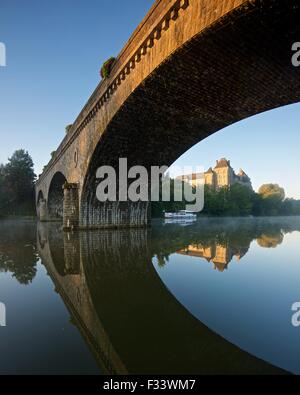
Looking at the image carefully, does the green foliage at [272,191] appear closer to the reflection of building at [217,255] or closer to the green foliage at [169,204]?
the green foliage at [169,204]

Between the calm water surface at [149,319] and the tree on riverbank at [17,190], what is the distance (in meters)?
56.0

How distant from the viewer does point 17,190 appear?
5662 centimetres

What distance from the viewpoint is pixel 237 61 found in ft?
24.7

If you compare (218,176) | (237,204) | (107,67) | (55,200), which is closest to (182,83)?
(107,67)

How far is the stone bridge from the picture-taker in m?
6.12

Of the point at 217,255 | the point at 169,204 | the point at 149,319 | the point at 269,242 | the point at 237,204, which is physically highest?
the point at 169,204

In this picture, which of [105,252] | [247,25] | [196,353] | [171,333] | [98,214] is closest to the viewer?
[196,353]

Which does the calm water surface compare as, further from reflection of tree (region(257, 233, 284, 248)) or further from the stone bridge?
the stone bridge

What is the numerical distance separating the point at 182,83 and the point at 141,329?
8292 millimetres

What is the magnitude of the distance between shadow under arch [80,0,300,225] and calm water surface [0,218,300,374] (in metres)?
5.67

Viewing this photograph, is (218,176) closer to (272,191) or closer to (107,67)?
(272,191)
